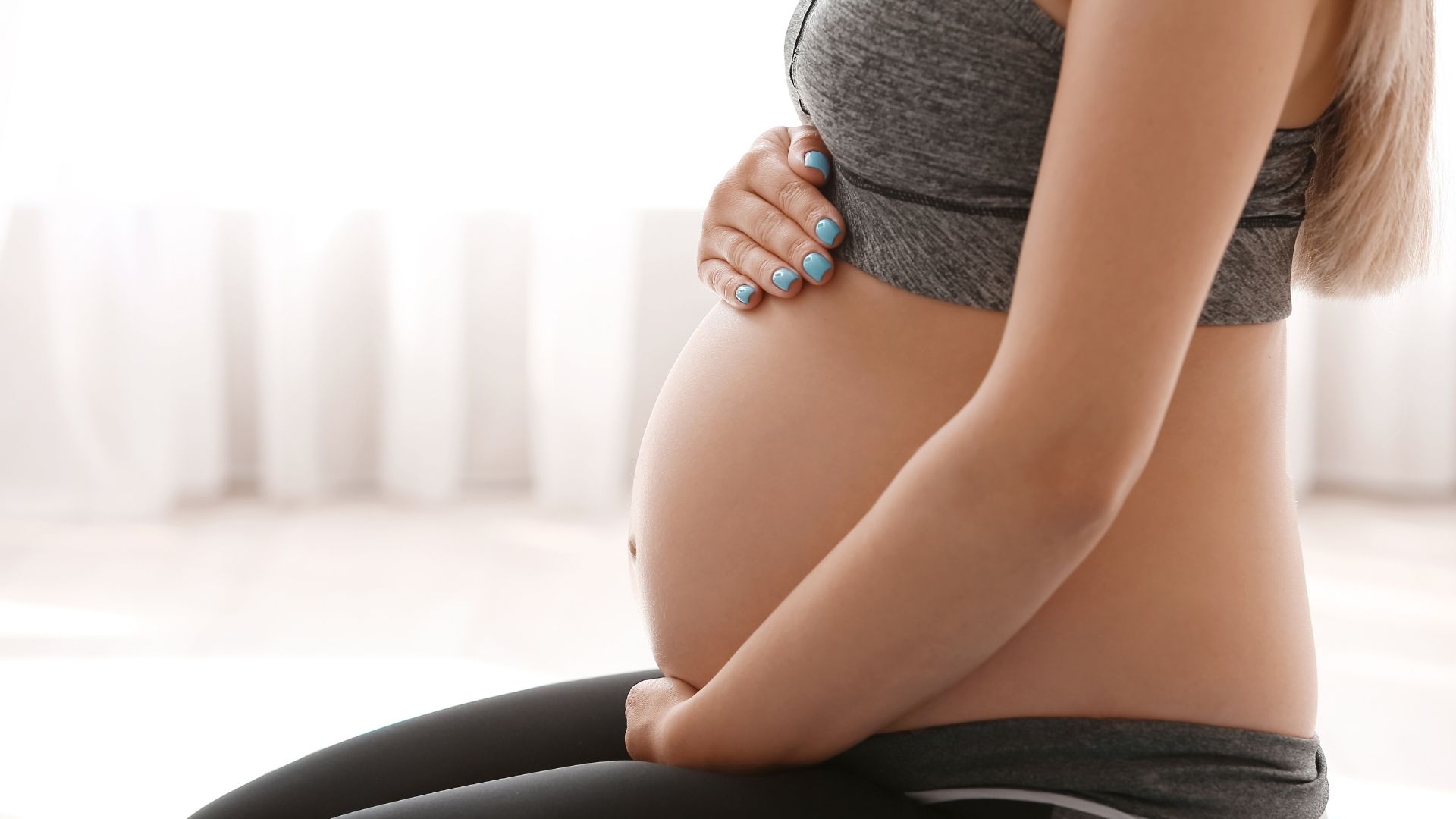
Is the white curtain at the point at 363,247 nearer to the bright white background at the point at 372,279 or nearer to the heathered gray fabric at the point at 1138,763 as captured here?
the bright white background at the point at 372,279

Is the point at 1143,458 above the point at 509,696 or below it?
above

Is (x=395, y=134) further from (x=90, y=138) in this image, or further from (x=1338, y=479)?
(x=1338, y=479)

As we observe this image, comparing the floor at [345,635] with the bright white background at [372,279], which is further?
the bright white background at [372,279]

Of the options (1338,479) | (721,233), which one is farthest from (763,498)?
(1338,479)

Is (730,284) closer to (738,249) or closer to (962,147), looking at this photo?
(738,249)

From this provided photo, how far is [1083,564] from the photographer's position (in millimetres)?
590

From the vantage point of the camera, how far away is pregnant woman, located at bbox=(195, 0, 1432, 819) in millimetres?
487

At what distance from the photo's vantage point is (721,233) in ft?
2.60

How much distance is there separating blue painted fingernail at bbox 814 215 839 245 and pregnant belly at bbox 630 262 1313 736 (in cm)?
2

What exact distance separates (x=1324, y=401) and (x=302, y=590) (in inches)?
81.3

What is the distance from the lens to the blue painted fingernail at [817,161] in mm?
725

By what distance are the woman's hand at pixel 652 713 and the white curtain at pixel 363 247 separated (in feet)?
5.66

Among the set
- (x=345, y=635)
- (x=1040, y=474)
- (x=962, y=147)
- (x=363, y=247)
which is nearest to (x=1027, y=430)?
(x=1040, y=474)

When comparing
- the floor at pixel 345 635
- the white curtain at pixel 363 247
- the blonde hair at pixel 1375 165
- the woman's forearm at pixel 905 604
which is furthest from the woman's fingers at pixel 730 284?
the white curtain at pixel 363 247
